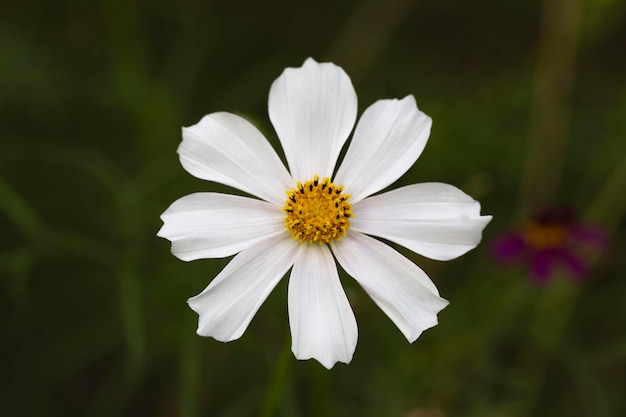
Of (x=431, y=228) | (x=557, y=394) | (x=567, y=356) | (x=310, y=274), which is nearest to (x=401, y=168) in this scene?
(x=431, y=228)

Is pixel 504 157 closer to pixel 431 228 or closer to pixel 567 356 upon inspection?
pixel 567 356

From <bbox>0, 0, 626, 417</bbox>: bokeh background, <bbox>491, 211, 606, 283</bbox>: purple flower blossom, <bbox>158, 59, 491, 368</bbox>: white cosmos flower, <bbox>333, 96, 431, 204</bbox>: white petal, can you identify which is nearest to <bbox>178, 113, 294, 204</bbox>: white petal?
<bbox>158, 59, 491, 368</bbox>: white cosmos flower

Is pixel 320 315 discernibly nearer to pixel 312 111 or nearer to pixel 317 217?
pixel 317 217

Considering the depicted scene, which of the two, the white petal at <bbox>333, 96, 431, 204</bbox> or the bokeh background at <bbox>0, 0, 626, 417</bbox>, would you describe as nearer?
the white petal at <bbox>333, 96, 431, 204</bbox>

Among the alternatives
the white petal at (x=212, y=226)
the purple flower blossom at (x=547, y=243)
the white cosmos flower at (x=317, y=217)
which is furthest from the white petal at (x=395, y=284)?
the purple flower blossom at (x=547, y=243)

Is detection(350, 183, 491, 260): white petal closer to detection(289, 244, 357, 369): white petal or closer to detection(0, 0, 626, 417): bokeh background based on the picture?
detection(289, 244, 357, 369): white petal
